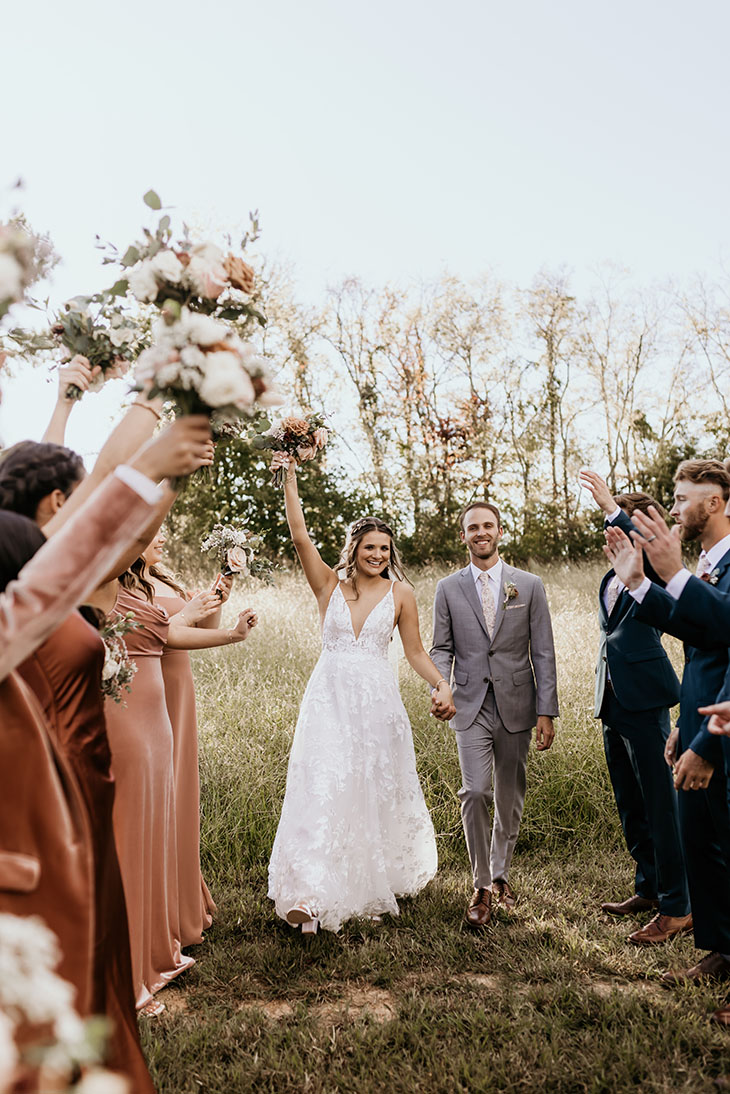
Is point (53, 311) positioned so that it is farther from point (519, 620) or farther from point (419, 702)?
point (419, 702)

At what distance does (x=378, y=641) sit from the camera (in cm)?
563

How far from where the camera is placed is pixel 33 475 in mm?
2555

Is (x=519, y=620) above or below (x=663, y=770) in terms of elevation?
above

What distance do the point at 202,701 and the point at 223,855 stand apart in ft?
7.98

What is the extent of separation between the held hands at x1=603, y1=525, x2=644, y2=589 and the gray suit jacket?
1635 millimetres

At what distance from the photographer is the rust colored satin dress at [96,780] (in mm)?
2322

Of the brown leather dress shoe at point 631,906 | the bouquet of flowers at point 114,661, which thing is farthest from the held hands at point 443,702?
the bouquet of flowers at point 114,661

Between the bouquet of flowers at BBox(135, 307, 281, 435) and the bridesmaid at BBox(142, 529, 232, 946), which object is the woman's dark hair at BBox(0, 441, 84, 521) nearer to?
the bouquet of flowers at BBox(135, 307, 281, 435)

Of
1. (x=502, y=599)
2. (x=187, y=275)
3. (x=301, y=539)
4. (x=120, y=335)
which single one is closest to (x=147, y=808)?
(x=301, y=539)

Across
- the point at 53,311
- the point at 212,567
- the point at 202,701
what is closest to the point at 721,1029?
the point at 53,311

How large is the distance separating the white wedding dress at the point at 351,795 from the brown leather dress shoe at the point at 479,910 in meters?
0.45

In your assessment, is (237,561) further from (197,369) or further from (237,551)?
(197,369)

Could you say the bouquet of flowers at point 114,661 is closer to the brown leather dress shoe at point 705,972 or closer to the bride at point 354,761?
the bride at point 354,761

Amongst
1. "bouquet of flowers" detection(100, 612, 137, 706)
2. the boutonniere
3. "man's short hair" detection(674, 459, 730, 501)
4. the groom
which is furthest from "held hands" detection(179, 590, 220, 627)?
"man's short hair" detection(674, 459, 730, 501)
